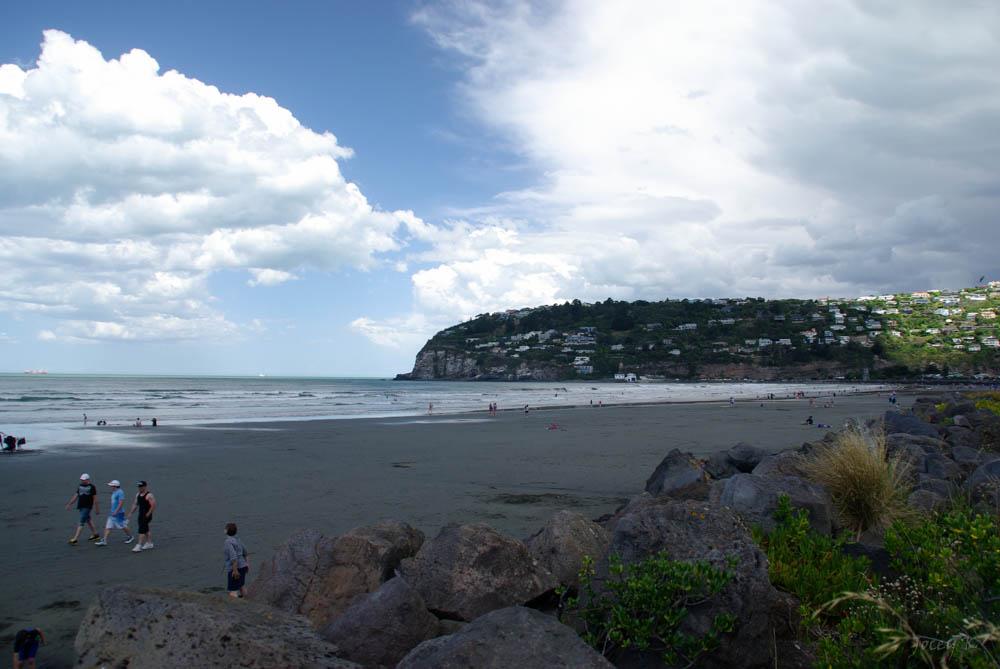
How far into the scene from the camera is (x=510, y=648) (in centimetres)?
372

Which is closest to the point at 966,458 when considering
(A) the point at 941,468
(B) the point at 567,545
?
(A) the point at 941,468

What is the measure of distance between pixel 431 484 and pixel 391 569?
11399 millimetres

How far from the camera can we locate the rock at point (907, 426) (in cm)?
1723

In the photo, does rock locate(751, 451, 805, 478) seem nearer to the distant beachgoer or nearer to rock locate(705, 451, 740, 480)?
rock locate(705, 451, 740, 480)

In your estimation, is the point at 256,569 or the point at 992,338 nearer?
the point at 256,569

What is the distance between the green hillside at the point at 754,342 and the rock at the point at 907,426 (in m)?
110

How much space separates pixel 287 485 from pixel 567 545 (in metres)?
13.5

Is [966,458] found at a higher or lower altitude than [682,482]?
lower

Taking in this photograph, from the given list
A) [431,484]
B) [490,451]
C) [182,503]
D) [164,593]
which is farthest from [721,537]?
[490,451]

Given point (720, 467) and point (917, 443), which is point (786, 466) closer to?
point (720, 467)

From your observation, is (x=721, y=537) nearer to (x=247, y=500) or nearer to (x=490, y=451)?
(x=247, y=500)

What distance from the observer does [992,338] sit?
416 feet

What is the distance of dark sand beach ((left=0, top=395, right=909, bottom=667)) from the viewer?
32.9 feet

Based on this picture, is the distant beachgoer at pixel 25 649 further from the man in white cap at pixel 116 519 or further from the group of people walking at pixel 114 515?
the man in white cap at pixel 116 519
